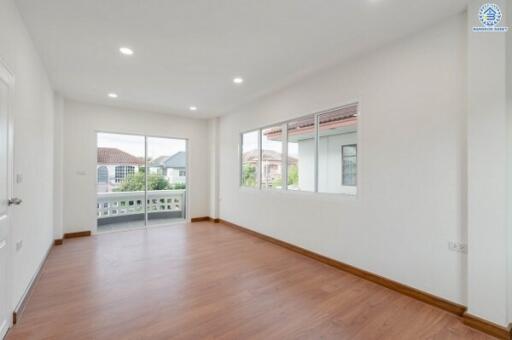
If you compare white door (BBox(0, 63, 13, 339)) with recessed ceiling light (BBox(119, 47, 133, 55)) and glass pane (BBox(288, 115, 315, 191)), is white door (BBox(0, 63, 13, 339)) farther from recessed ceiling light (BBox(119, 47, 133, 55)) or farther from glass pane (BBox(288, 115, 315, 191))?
glass pane (BBox(288, 115, 315, 191))

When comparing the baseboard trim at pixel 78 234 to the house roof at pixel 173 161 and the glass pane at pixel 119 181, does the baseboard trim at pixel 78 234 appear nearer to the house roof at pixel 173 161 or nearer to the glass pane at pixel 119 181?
the glass pane at pixel 119 181

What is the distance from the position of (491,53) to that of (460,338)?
2.37m

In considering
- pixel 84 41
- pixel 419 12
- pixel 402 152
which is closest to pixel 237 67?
pixel 84 41

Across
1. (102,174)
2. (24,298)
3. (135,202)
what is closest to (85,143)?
(102,174)

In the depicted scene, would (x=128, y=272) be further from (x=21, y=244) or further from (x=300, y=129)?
(x=300, y=129)

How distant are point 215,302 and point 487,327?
2371mm

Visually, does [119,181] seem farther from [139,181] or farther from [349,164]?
[349,164]

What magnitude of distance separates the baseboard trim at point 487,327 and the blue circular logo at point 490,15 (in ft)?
8.21

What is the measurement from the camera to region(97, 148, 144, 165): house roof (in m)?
5.32

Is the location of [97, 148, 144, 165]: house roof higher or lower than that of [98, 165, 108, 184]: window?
higher

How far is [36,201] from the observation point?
3035mm

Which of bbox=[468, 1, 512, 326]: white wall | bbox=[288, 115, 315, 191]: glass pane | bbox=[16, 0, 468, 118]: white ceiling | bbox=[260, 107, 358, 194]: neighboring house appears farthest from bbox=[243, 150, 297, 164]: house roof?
bbox=[468, 1, 512, 326]: white wall

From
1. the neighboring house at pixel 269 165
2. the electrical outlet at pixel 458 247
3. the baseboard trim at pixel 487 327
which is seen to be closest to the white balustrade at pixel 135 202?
the neighboring house at pixel 269 165

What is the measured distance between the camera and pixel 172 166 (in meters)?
6.27
